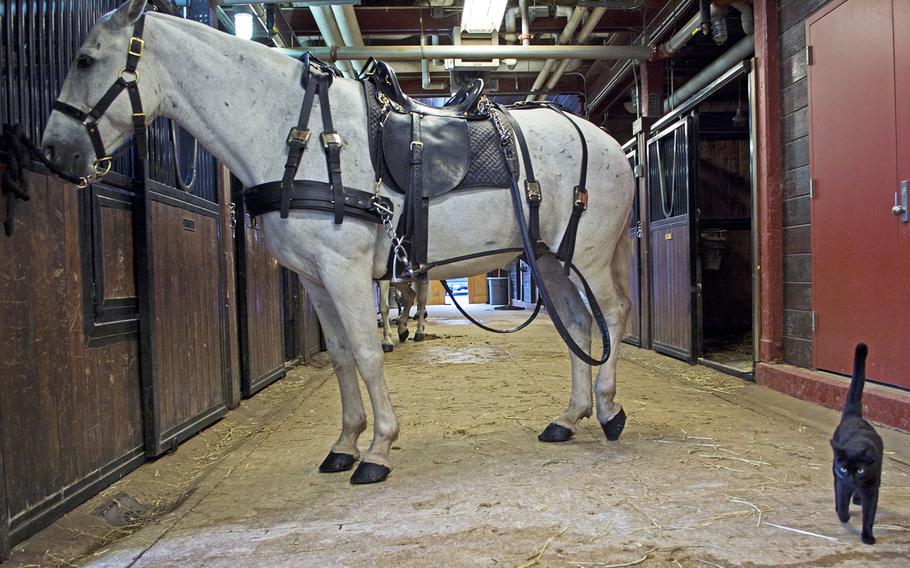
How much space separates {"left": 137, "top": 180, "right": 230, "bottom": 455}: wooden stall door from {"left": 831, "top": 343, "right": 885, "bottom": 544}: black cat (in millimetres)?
2567

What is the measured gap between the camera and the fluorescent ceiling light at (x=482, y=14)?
4.69m

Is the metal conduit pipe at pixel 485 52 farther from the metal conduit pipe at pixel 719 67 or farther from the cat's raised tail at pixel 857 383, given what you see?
the cat's raised tail at pixel 857 383

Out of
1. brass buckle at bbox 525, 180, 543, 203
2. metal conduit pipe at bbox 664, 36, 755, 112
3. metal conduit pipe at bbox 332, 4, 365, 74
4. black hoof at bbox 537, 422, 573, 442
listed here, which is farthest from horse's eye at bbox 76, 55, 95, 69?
metal conduit pipe at bbox 664, 36, 755, 112

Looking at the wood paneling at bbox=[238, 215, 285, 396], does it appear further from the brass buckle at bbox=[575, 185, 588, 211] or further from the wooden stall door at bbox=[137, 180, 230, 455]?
the brass buckle at bbox=[575, 185, 588, 211]

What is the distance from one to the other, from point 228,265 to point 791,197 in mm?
A: 3607

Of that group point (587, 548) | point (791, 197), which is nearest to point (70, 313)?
point (587, 548)

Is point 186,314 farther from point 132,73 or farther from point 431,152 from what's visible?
point 431,152

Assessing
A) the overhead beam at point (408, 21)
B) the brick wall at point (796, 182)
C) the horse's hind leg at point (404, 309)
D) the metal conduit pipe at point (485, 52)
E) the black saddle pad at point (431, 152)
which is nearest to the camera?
the black saddle pad at point (431, 152)

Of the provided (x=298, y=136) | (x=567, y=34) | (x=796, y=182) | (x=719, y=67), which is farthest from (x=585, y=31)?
A: (x=298, y=136)

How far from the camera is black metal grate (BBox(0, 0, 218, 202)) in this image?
1807 millimetres

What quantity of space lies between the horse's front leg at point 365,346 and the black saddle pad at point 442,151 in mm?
413

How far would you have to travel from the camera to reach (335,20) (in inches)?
212

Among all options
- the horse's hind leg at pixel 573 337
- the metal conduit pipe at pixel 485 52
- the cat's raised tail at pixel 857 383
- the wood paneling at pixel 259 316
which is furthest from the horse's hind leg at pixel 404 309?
the cat's raised tail at pixel 857 383

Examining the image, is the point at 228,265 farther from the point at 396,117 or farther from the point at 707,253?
the point at 707,253
